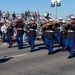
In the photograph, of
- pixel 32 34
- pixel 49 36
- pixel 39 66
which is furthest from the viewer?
pixel 32 34

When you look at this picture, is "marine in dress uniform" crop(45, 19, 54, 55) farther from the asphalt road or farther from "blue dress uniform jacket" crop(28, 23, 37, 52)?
the asphalt road

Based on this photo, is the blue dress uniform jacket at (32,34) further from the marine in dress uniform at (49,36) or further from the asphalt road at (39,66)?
the asphalt road at (39,66)

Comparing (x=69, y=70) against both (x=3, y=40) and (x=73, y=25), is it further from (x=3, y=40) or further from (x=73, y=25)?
(x=3, y=40)

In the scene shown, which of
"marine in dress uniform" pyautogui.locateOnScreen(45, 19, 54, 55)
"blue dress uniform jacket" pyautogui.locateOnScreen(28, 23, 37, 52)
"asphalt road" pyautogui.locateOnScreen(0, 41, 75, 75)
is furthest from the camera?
"blue dress uniform jacket" pyautogui.locateOnScreen(28, 23, 37, 52)

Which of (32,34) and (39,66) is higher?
(32,34)

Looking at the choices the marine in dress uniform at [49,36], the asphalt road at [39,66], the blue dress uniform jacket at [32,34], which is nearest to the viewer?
the asphalt road at [39,66]

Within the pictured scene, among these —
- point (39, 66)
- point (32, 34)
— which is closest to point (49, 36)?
point (32, 34)

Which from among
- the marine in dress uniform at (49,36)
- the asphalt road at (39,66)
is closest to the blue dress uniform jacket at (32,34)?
the marine in dress uniform at (49,36)

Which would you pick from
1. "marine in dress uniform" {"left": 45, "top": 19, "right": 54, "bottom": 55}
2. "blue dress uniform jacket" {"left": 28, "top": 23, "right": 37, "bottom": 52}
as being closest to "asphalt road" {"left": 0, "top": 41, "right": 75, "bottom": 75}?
"marine in dress uniform" {"left": 45, "top": 19, "right": 54, "bottom": 55}

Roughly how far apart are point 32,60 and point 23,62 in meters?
0.69

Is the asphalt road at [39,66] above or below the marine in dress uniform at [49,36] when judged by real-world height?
below

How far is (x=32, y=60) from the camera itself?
12656mm

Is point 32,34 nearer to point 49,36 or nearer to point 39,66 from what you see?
point 49,36

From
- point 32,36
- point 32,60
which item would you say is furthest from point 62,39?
point 32,60
